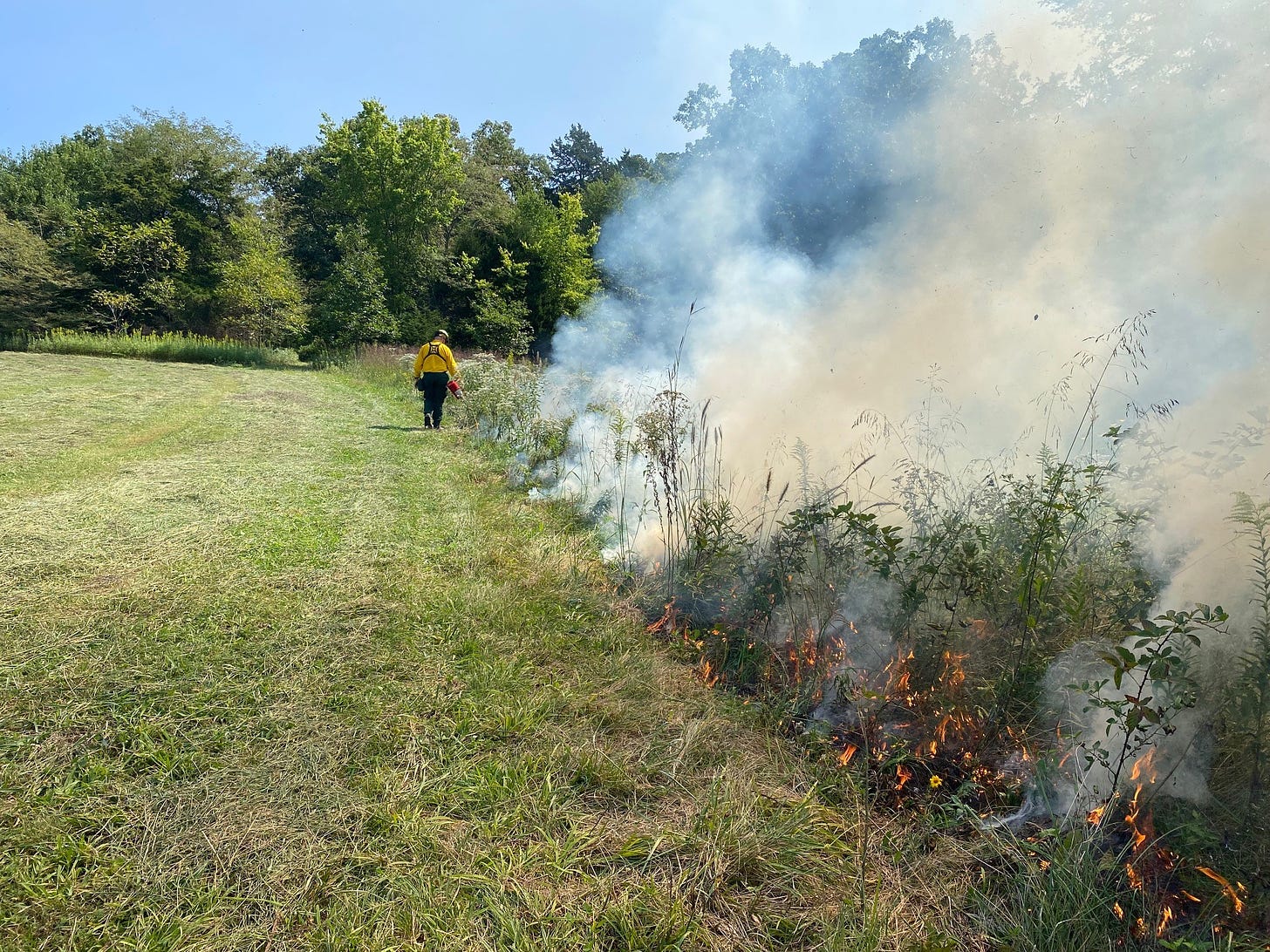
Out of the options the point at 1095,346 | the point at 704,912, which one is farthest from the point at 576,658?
the point at 1095,346

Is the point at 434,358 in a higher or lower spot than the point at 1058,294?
lower

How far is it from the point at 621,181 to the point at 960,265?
18.3 meters

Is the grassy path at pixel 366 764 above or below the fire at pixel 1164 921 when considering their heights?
below

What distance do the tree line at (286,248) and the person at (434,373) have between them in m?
8.15

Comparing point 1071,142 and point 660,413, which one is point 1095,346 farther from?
point 660,413

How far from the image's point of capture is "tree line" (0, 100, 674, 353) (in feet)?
69.9

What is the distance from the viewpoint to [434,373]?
989 cm

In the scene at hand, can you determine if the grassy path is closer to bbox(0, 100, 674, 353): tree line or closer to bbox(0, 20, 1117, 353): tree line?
bbox(0, 20, 1117, 353): tree line

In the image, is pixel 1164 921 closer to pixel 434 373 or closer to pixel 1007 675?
pixel 1007 675

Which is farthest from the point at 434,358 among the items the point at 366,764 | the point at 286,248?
the point at 286,248

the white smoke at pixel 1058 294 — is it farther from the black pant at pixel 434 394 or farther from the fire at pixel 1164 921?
the black pant at pixel 434 394

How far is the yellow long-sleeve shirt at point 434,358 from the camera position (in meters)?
9.84

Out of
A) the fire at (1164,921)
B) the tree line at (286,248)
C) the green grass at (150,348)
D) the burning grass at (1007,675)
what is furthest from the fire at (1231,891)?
the green grass at (150,348)

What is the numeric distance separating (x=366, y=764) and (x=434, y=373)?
829 cm
